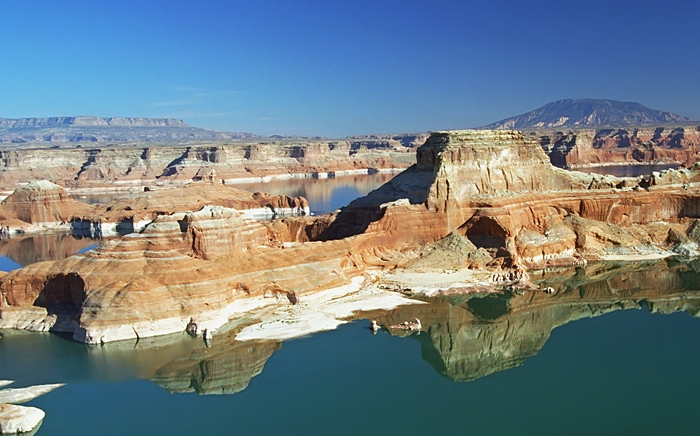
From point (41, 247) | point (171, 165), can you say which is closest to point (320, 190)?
point (171, 165)

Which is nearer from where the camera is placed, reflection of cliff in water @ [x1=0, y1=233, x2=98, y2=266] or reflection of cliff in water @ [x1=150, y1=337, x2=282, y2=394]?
reflection of cliff in water @ [x1=150, y1=337, x2=282, y2=394]

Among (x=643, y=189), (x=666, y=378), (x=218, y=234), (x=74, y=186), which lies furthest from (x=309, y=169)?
(x=666, y=378)

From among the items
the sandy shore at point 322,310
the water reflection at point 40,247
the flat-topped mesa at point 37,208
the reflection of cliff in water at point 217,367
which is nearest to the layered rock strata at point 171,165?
the flat-topped mesa at point 37,208

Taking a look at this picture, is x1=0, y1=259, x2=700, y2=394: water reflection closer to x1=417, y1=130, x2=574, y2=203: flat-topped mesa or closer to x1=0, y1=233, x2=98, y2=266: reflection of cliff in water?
x1=417, y1=130, x2=574, y2=203: flat-topped mesa

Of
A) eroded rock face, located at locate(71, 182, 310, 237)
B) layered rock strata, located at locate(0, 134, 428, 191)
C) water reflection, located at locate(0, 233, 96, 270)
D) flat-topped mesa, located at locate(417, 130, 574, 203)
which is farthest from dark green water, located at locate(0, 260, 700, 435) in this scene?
layered rock strata, located at locate(0, 134, 428, 191)

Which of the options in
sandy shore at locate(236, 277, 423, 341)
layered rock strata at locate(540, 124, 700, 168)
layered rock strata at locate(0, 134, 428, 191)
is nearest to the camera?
sandy shore at locate(236, 277, 423, 341)
